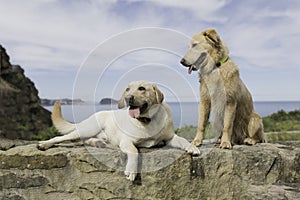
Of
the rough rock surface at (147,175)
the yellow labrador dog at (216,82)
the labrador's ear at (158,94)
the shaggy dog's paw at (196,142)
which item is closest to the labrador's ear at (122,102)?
the labrador's ear at (158,94)

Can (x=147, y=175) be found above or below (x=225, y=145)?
below

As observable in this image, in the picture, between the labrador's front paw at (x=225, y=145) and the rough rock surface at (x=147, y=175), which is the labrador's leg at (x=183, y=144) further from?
the labrador's front paw at (x=225, y=145)

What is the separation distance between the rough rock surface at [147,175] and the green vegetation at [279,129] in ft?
1.25

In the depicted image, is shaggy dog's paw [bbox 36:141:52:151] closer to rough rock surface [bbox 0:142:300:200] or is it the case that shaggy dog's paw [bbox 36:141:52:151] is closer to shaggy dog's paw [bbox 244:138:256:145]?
rough rock surface [bbox 0:142:300:200]

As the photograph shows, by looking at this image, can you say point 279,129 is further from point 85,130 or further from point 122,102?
point 122,102

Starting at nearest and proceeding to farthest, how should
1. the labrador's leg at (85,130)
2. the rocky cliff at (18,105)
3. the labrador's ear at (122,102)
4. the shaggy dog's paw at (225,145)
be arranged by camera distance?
the labrador's ear at (122,102)
the shaggy dog's paw at (225,145)
the labrador's leg at (85,130)
the rocky cliff at (18,105)

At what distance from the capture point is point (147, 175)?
3340 mm

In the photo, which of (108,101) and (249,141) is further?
(249,141)

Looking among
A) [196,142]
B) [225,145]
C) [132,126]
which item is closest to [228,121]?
[225,145]

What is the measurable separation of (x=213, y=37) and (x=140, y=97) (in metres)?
1.08

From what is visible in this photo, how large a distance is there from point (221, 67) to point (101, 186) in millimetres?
1804

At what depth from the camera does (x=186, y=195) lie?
3.41 metres

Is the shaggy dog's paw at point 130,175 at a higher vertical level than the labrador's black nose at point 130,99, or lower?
lower

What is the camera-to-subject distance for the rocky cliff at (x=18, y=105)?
10727mm
